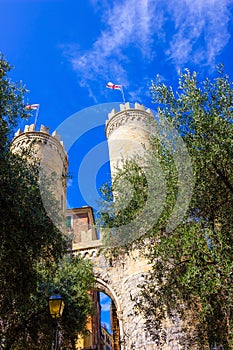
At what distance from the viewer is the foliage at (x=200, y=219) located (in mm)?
7516

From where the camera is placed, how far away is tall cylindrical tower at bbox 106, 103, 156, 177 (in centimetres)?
2264

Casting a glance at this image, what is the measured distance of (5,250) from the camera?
705 cm

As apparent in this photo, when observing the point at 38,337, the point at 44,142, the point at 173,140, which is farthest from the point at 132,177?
the point at 44,142

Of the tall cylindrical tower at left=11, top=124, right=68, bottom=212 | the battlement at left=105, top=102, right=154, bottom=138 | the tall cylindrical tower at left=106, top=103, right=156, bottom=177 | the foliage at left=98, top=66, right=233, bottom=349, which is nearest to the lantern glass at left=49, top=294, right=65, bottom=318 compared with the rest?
the foliage at left=98, top=66, right=233, bottom=349

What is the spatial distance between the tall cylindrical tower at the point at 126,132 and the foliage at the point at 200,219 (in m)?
12.1

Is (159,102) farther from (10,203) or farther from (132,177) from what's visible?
(10,203)

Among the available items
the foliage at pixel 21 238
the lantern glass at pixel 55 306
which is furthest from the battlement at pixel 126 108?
the lantern glass at pixel 55 306

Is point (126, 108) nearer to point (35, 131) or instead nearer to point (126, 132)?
point (126, 132)

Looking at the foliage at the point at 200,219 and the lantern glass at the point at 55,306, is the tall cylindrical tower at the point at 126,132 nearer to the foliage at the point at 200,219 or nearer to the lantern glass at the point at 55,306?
the foliage at the point at 200,219

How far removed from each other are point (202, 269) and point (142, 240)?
2.88 meters

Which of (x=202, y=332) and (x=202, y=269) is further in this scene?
(x=202, y=332)

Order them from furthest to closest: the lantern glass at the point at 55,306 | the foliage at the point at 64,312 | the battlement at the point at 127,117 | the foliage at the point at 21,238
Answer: the battlement at the point at 127,117
the foliage at the point at 64,312
the lantern glass at the point at 55,306
the foliage at the point at 21,238

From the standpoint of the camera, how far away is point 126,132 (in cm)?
2389

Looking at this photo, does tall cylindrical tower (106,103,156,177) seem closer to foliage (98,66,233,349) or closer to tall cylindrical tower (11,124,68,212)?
tall cylindrical tower (11,124,68,212)
